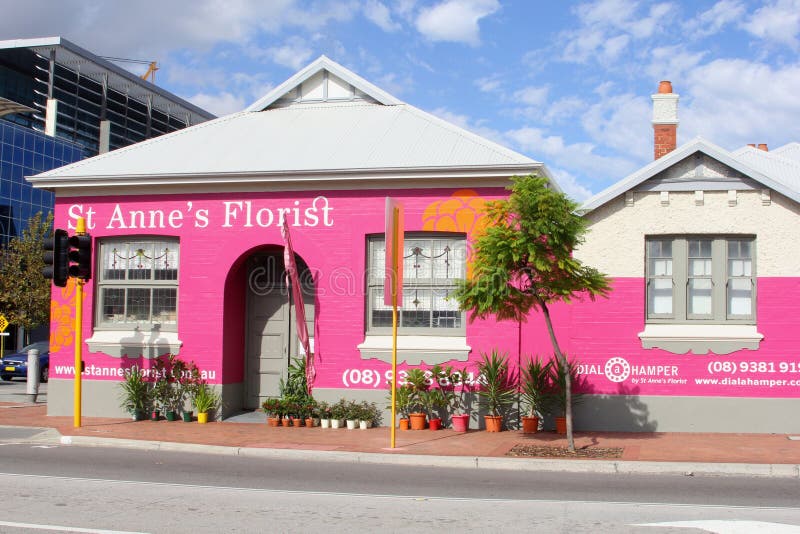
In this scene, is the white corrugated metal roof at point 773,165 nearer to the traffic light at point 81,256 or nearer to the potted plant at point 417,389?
the potted plant at point 417,389

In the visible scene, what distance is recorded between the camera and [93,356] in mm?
17703

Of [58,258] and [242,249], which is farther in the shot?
[242,249]

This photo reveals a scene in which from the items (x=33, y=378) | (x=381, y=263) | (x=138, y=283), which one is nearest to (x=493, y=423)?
(x=381, y=263)

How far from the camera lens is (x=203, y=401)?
16812 millimetres

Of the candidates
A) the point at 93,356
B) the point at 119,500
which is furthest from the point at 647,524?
the point at 93,356

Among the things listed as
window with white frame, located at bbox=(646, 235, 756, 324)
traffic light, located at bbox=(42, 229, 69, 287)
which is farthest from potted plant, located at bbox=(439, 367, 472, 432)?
traffic light, located at bbox=(42, 229, 69, 287)

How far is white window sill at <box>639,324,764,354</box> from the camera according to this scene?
49.9 feet

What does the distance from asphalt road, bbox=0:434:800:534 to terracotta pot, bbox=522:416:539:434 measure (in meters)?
3.43

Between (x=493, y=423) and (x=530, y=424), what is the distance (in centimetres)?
68

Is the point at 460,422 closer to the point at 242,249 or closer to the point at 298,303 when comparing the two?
the point at 298,303

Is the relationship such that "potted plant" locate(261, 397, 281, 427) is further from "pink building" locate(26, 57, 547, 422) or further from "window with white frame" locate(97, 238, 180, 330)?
"window with white frame" locate(97, 238, 180, 330)

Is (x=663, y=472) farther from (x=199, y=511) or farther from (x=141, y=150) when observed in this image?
(x=141, y=150)

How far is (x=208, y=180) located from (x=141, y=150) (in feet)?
8.91

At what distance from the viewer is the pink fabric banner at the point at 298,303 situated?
16453 mm
